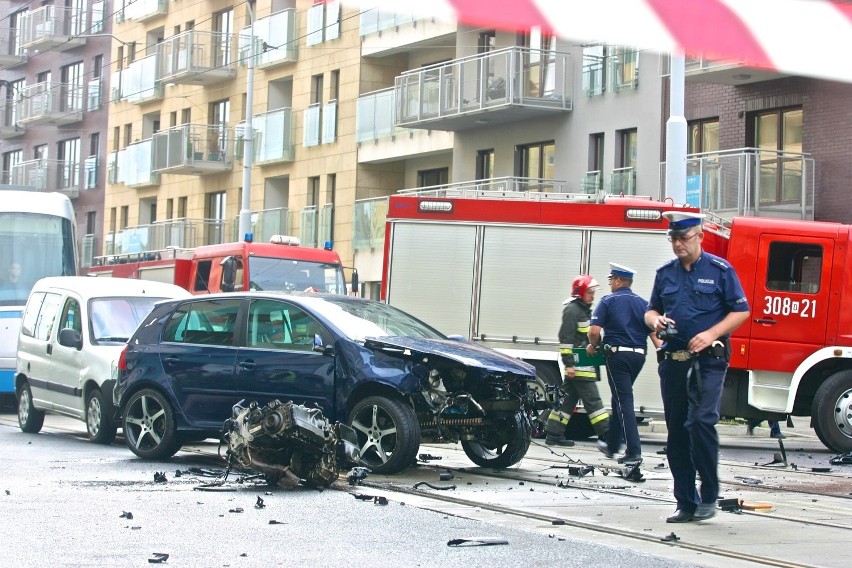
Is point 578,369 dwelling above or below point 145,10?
below

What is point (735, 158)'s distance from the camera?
26.0 m

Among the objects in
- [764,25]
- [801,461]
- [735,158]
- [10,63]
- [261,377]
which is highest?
[10,63]

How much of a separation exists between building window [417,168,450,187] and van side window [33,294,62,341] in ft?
72.1

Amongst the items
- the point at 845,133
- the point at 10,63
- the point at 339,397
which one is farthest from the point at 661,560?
the point at 10,63

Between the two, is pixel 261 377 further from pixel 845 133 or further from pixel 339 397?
pixel 845 133

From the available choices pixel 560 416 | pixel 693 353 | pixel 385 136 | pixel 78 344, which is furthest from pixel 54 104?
pixel 693 353

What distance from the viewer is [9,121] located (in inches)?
2594

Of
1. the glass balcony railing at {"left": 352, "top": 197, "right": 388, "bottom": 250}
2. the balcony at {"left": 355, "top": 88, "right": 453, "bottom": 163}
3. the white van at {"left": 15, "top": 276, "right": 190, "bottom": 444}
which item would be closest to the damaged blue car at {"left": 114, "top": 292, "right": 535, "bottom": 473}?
the white van at {"left": 15, "top": 276, "right": 190, "bottom": 444}

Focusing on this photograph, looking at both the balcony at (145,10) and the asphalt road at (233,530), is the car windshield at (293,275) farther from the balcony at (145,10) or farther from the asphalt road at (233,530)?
the balcony at (145,10)

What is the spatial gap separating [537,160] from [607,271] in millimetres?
16785

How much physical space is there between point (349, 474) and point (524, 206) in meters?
7.74

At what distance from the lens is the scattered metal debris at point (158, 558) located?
6.46 m

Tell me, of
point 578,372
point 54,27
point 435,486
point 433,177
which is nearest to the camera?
point 435,486

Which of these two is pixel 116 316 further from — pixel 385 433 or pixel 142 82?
pixel 142 82
